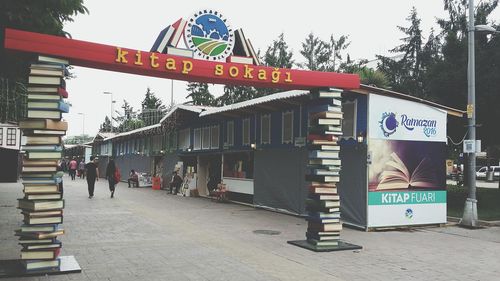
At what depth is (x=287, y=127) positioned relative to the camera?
53.2ft

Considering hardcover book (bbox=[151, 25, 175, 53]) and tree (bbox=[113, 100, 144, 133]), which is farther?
tree (bbox=[113, 100, 144, 133])

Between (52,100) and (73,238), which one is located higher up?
(52,100)

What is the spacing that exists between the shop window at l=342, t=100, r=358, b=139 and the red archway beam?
361 centimetres

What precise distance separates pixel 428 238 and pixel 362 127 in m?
3.35

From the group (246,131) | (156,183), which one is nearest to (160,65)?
(246,131)

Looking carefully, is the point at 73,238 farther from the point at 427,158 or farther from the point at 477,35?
the point at 477,35

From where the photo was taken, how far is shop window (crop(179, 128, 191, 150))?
25144mm

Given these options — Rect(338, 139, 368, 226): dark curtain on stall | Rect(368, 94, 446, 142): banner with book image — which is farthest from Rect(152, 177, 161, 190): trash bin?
Rect(368, 94, 446, 142): banner with book image

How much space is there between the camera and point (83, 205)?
57.8 feet

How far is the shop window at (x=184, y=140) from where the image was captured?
25.1 m

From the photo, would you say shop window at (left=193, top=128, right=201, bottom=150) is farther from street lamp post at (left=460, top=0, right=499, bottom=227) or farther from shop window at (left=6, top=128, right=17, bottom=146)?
shop window at (left=6, top=128, right=17, bottom=146)

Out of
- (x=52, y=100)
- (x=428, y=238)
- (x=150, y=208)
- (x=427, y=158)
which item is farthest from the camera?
(x=150, y=208)

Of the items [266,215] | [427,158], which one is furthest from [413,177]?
[266,215]

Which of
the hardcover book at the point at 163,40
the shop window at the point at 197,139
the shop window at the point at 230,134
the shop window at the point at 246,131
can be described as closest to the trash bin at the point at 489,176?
the shop window at the point at 197,139
